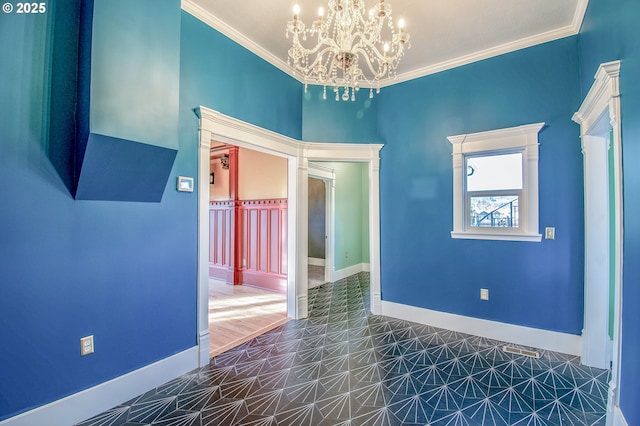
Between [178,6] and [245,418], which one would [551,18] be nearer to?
[178,6]

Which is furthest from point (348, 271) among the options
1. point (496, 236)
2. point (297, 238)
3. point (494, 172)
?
point (494, 172)

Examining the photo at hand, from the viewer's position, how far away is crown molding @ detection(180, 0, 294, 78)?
2574 mm

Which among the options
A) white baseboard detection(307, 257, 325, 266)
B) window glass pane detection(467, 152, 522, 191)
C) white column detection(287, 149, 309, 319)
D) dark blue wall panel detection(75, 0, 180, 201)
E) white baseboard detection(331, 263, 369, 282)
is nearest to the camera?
dark blue wall panel detection(75, 0, 180, 201)

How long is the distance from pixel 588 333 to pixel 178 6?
4.54 meters

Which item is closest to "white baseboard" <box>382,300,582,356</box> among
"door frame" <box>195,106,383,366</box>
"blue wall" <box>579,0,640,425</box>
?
"door frame" <box>195,106,383,366</box>

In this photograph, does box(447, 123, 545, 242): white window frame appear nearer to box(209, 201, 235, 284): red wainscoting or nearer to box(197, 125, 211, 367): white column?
box(197, 125, 211, 367): white column

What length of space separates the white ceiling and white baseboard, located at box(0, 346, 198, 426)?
309cm

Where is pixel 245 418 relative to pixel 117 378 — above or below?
below

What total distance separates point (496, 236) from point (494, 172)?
2.42 ft

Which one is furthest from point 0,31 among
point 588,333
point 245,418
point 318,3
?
point 588,333

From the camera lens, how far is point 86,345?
1.96 m

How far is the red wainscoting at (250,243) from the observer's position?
510cm

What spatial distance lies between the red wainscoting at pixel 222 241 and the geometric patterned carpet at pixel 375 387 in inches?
109

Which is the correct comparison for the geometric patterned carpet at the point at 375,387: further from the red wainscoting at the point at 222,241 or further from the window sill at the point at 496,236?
the red wainscoting at the point at 222,241
